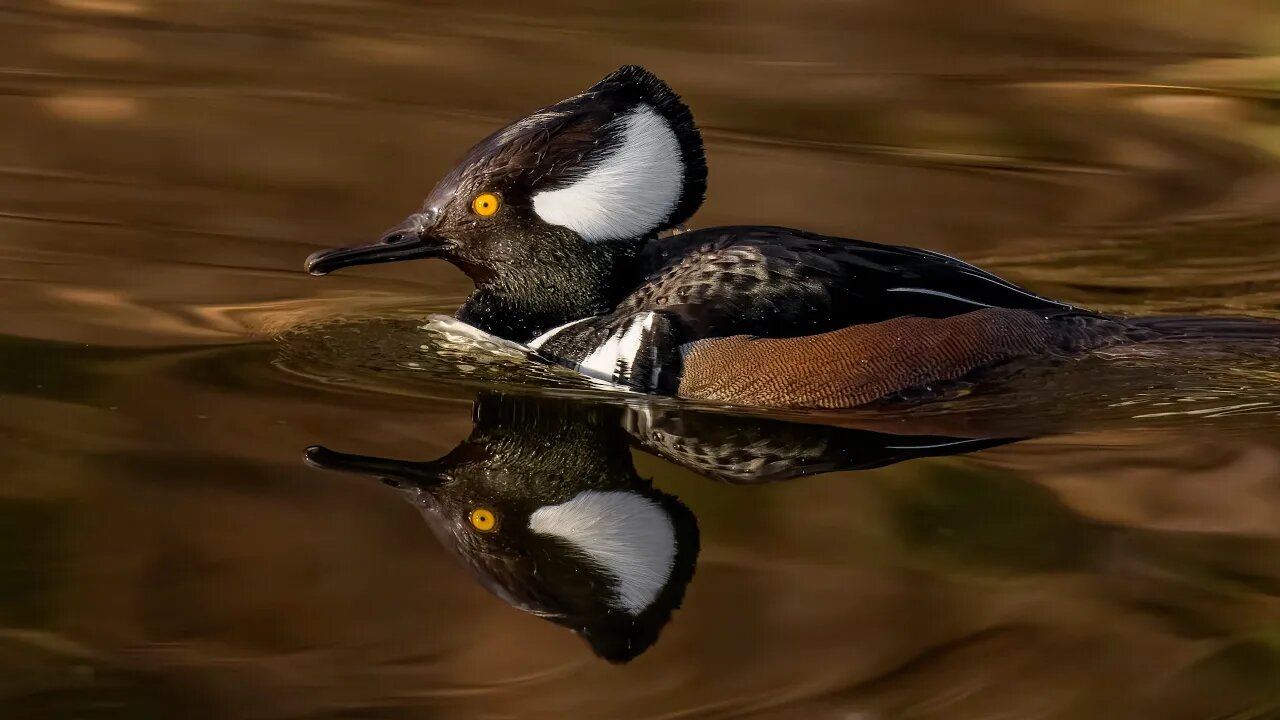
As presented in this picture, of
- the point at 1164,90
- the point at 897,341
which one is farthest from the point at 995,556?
the point at 1164,90

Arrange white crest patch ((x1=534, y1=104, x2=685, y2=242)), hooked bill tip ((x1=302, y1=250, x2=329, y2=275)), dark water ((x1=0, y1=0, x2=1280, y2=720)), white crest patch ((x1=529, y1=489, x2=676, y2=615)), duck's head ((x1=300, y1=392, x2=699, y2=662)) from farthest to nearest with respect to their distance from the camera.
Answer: hooked bill tip ((x1=302, y1=250, x2=329, y2=275)) → white crest patch ((x1=534, y1=104, x2=685, y2=242)) → white crest patch ((x1=529, y1=489, x2=676, y2=615)) → duck's head ((x1=300, y1=392, x2=699, y2=662)) → dark water ((x1=0, y1=0, x2=1280, y2=720))

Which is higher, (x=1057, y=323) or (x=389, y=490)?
(x=1057, y=323)

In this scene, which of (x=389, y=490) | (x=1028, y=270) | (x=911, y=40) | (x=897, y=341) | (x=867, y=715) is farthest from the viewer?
(x=911, y=40)

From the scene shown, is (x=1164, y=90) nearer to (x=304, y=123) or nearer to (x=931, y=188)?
(x=931, y=188)

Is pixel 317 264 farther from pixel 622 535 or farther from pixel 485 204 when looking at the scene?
pixel 622 535

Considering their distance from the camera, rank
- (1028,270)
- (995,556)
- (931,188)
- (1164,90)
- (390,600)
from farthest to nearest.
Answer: (1164,90), (931,188), (1028,270), (995,556), (390,600)

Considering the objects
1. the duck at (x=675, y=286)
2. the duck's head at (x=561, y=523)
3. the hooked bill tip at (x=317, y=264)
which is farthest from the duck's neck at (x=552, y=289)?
the duck's head at (x=561, y=523)

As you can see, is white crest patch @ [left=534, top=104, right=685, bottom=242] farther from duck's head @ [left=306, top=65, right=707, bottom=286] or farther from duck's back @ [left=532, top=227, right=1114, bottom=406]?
duck's back @ [left=532, top=227, right=1114, bottom=406]

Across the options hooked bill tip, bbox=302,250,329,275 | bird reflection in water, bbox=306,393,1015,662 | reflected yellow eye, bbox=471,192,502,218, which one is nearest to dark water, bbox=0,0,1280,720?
bird reflection in water, bbox=306,393,1015,662
